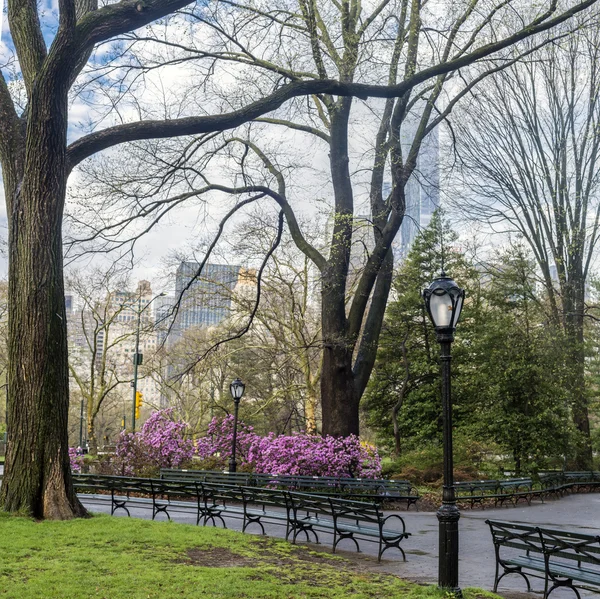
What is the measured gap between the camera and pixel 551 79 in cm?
2708

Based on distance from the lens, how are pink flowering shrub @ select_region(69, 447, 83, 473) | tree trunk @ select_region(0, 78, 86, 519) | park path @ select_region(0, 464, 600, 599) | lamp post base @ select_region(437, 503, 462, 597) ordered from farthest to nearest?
1. pink flowering shrub @ select_region(69, 447, 83, 473)
2. tree trunk @ select_region(0, 78, 86, 519)
3. park path @ select_region(0, 464, 600, 599)
4. lamp post base @ select_region(437, 503, 462, 597)

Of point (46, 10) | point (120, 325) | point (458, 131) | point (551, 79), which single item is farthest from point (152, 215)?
point (120, 325)

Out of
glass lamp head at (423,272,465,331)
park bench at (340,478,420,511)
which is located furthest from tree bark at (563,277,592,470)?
glass lamp head at (423,272,465,331)

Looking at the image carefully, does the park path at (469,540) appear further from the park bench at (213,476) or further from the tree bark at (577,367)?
the tree bark at (577,367)

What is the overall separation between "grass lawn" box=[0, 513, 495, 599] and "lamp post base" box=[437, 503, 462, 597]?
19 cm

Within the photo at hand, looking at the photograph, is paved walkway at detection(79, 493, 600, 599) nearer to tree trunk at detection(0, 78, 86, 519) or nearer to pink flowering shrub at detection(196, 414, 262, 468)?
tree trunk at detection(0, 78, 86, 519)

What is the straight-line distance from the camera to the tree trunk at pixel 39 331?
11195 mm

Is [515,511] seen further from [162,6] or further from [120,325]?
[120,325]

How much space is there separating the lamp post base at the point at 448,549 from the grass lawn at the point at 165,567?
193 millimetres

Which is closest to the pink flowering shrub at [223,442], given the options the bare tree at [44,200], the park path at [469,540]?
the park path at [469,540]

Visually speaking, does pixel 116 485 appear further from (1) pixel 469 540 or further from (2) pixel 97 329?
(2) pixel 97 329

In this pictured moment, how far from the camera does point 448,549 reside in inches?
295

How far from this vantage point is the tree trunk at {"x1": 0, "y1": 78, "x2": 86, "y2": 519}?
11.2 m

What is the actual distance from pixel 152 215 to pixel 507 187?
51.5ft
